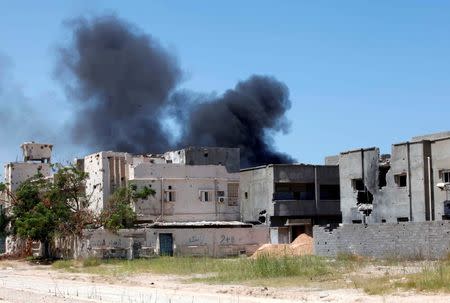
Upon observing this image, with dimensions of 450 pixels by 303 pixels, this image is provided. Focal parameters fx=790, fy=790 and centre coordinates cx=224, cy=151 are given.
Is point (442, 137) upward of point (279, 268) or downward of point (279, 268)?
upward

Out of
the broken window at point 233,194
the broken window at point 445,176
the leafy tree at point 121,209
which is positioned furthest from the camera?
the broken window at point 233,194

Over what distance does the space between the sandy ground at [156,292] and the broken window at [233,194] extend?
22.7m

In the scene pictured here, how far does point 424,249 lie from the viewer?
4094cm

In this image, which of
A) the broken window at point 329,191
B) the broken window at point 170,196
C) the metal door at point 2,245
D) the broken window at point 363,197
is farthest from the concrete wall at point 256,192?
the metal door at point 2,245

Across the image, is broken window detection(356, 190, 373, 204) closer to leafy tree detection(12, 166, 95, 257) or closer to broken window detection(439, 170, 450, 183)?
broken window detection(439, 170, 450, 183)

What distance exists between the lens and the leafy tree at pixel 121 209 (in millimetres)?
50688

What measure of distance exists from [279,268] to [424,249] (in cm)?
1106

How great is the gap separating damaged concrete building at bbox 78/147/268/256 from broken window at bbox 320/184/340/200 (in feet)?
21.7

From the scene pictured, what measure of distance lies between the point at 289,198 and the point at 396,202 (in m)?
12.5

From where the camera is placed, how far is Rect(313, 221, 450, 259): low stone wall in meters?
40.4

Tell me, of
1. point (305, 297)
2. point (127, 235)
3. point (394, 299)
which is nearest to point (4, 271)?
point (127, 235)

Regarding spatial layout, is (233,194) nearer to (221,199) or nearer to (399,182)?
(221,199)

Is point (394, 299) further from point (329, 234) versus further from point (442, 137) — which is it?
point (442, 137)

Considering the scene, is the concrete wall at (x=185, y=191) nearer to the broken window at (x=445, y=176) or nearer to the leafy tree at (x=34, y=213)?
the leafy tree at (x=34, y=213)
